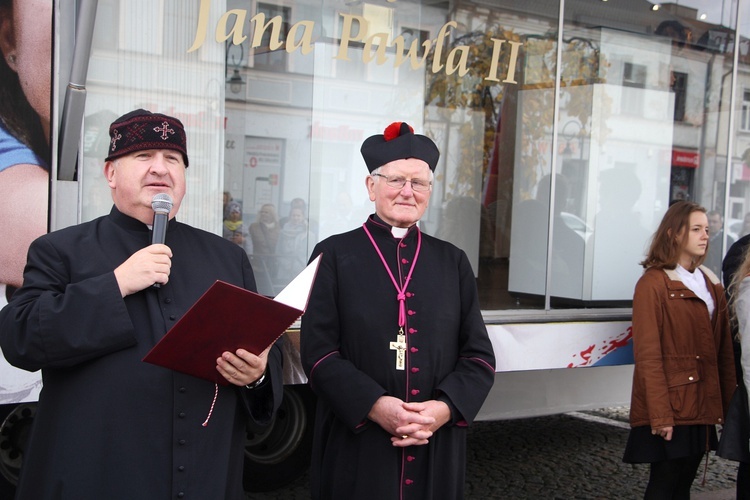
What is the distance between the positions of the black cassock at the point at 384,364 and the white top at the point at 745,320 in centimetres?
110

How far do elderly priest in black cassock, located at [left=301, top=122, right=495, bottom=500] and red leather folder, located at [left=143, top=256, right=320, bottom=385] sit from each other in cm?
78

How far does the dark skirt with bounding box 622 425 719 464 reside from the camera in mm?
3969

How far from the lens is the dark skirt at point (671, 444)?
156 inches

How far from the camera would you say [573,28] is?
6.02m

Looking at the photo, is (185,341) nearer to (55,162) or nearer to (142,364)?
(142,364)

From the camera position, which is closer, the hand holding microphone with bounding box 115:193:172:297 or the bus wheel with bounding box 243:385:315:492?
the hand holding microphone with bounding box 115:193:172:297

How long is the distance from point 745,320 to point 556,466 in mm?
2764

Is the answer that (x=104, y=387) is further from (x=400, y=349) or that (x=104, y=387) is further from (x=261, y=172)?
(x=261, y=172)

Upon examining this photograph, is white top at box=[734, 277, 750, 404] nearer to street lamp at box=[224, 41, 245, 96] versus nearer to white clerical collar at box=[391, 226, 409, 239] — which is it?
white clerical collar at box=[391, 226, 409, 239]

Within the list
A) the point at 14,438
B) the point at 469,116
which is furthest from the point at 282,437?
the point at 469,116

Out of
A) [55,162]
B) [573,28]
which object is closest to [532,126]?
[573,28]

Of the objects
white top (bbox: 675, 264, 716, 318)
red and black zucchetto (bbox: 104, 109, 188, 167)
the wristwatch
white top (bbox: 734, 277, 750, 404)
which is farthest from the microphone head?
white top (bbox: 675, 264, 716, 318)

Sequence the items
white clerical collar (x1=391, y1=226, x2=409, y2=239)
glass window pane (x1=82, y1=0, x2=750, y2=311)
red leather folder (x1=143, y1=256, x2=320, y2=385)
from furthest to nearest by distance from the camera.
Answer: glass window pane (x1=82, y1=0, x2=750, y2=311), white clerical collar (x1=391, y1=226, x2=409, y2=239), red leather folder (x1=143, y1=256, x2=320, y2=385)

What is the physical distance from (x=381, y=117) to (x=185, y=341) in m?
3.51
